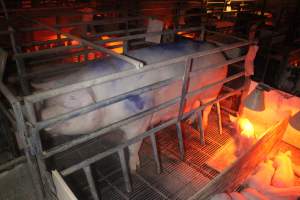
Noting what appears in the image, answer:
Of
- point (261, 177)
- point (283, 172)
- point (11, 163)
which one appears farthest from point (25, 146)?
point (283, 172)

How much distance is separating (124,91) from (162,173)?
1.32 metres

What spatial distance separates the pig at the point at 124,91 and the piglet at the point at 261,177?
1335mm

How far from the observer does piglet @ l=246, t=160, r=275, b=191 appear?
367 centimetres

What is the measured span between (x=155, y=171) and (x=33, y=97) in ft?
7.20

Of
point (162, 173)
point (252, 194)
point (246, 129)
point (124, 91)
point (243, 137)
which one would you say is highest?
point (124, 91)

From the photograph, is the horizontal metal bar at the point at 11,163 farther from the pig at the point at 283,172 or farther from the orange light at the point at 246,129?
the pig at the point at 283,172

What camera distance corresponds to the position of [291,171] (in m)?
3.91

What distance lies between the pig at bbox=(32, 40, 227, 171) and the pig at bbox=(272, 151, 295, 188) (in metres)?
1.44

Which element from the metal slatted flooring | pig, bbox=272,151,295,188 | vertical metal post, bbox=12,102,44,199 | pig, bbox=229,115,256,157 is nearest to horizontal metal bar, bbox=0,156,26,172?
the metal slatted flooring

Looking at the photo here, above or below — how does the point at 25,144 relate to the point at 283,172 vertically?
above

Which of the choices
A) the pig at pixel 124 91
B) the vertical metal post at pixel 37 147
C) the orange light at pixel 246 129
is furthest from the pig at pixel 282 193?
the vertical metal post at pixel 37 147

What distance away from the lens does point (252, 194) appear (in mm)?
3463

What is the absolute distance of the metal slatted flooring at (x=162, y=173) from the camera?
3.28 meters

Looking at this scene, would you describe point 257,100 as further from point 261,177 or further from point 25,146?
point 25,146
